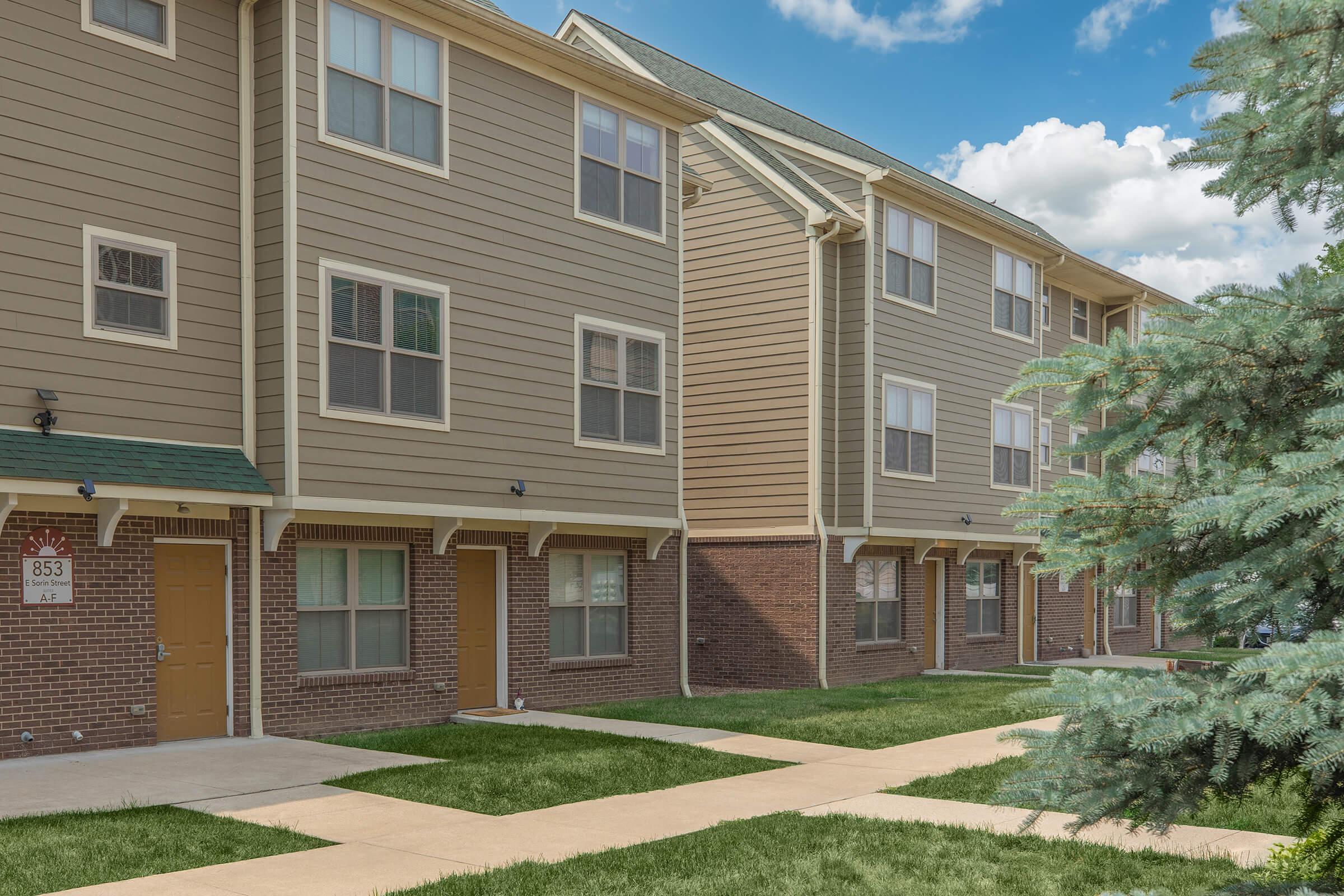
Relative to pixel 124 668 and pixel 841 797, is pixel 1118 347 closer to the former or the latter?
pixel 841 797

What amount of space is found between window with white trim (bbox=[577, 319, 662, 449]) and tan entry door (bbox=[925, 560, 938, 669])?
27.2 feet

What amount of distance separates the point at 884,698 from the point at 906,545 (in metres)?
4.95

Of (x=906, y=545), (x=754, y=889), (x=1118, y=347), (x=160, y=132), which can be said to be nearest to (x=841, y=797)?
(x=754, y=889)

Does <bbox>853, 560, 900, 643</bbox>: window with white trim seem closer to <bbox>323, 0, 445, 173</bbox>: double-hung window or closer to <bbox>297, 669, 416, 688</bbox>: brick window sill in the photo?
<bbox>297, 669, 416, 688</bbox>: brick window sill

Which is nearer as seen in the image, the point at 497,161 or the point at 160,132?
the point at 160,132

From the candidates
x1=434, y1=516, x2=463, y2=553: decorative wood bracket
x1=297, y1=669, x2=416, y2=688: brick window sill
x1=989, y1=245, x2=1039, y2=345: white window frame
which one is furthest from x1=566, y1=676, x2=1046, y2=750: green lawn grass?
x1=989, y1=245, x2=1039, y2=345: white window frame

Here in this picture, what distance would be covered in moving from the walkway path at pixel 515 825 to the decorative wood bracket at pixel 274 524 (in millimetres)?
3429

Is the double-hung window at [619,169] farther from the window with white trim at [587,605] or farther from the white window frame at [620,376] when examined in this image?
the window with white trim at [587,605]

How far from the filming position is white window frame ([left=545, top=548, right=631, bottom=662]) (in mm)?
16766

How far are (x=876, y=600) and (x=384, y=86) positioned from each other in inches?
501

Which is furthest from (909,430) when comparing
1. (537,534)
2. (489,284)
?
(489,284)

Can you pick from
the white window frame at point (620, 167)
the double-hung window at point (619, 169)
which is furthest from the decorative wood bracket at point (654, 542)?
the double-hung window at point (619, 169)

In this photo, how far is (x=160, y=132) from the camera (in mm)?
12680

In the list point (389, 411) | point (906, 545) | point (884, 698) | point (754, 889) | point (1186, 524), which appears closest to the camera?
point (1186, 524)
